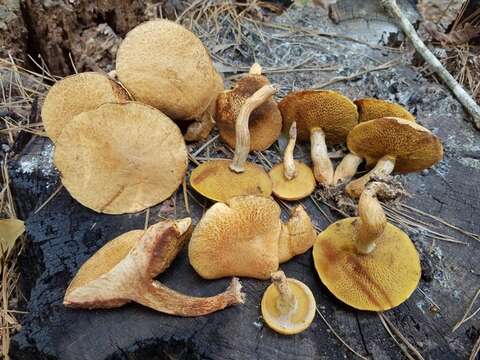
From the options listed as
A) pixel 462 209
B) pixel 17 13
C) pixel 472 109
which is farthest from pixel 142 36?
pixel 472 109

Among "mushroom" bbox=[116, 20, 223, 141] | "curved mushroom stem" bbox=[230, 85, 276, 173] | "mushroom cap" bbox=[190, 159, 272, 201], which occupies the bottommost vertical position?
"mushroom cap" bbox=[190, 159, 272, 201]

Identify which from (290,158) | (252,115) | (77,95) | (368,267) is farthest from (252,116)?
(368,267)

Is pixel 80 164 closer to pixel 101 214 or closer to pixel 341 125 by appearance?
pixel 101 214

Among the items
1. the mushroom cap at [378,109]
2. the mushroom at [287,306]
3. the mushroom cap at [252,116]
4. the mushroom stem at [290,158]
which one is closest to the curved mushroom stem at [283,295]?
the mushroom at [287,306]

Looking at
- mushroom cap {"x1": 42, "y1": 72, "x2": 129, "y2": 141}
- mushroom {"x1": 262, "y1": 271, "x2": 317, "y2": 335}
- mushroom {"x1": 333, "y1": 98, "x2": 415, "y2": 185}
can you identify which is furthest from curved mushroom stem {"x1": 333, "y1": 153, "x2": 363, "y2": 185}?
mushroom cap {"x1": 42, "y1": 72, "x2": 129, "y2": 141}

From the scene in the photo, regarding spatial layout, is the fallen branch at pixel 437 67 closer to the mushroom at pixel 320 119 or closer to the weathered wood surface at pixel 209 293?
the weathered wood surface at pixel 209 293

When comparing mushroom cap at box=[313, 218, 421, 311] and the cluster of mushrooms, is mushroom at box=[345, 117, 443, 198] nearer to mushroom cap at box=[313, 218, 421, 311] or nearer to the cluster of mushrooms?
the cluster of mushrooms

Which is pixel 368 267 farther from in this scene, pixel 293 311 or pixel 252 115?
pixel 252 115

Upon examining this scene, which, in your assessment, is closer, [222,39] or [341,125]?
[341,125]
